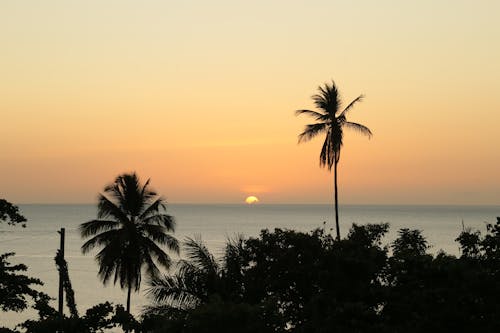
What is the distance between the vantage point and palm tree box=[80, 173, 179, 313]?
37.8 metres

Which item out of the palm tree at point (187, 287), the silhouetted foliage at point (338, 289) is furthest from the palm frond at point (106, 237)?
the palm tree at point (187, 287)

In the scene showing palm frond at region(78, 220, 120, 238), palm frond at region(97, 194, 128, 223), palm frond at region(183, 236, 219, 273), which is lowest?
palm frond at region(183, 236, 219, 273)

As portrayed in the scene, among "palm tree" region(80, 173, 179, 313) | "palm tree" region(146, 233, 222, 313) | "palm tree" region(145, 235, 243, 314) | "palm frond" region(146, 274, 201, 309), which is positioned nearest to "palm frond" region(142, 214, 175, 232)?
"palm tree" region(80, 173, 179, 313)

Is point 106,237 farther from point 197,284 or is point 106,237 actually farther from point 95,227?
point 197,284

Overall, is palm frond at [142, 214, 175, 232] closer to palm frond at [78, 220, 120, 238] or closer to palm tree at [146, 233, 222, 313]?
palm frond at [78, 220, 120, 238]

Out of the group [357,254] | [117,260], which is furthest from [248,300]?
[117,260]

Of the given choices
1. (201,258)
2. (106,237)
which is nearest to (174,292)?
(201,258)

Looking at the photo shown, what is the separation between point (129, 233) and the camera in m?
38.2

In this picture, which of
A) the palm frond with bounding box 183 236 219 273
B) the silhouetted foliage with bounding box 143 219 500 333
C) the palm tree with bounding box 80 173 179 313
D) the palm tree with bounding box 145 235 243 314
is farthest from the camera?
the palm tree with bounding box 80 173 179 313

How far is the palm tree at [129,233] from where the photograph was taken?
37.8 metres

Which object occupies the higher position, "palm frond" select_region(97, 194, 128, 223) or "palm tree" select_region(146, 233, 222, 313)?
"palm frond" select_region(97, 194, 128, 223)

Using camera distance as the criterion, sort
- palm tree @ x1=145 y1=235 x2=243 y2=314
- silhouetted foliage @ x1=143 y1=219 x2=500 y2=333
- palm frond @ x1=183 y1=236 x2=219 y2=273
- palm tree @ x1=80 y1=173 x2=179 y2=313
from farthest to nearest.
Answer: palm tree @ x1=80 y1=173 x2=179 y2=313
palm frond @ x1=183 y1=236 x2=219 y2=273
palm tree @ x1=145 y1=235 x2=243 y2=314
silhouetted foliage @ x1=143 y1=219 x2=500 y2=333

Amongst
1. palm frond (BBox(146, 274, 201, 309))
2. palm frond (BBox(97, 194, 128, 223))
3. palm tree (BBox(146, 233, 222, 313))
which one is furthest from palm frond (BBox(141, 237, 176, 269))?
palm frond (BBox(146, 274, 201, 309))

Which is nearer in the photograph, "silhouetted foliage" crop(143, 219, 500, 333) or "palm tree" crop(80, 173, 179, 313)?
"silhouetted foliage" crop(143, 219, 500, 333)
